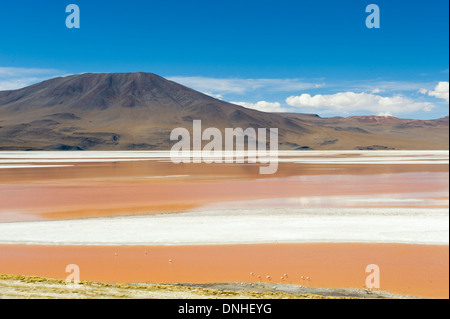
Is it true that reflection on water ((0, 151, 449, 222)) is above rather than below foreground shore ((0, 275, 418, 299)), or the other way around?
above

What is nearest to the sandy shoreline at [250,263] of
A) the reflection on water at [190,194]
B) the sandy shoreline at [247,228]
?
the sandy shoreline at [247,228]

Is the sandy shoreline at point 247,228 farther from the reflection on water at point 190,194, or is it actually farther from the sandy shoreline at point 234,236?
the reflection on water at point 190,194

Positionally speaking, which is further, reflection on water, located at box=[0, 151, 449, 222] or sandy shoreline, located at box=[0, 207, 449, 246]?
reflection on water, located at box=[0, 151, 449, 222]

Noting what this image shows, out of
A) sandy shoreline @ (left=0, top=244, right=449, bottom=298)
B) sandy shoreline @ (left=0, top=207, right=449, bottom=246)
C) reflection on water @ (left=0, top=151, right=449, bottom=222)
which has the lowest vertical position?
sandy shoreline @ (left=0, top=244, right=449, bottom=298)

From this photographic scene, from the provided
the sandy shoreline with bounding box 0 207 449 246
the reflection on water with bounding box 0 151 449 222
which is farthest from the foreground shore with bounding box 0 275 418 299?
the reflection on water with bounding box 0 151 449 222

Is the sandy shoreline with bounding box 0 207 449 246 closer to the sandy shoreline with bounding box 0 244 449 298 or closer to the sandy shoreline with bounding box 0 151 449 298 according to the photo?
the sandy shoreline with bounding box 0 151 449 298

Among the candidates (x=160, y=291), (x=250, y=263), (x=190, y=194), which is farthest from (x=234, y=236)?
(x=190, y=194)

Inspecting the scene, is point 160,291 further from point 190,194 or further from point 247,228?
point 190,194

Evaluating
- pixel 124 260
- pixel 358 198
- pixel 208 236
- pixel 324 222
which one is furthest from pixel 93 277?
pixel 358 198
